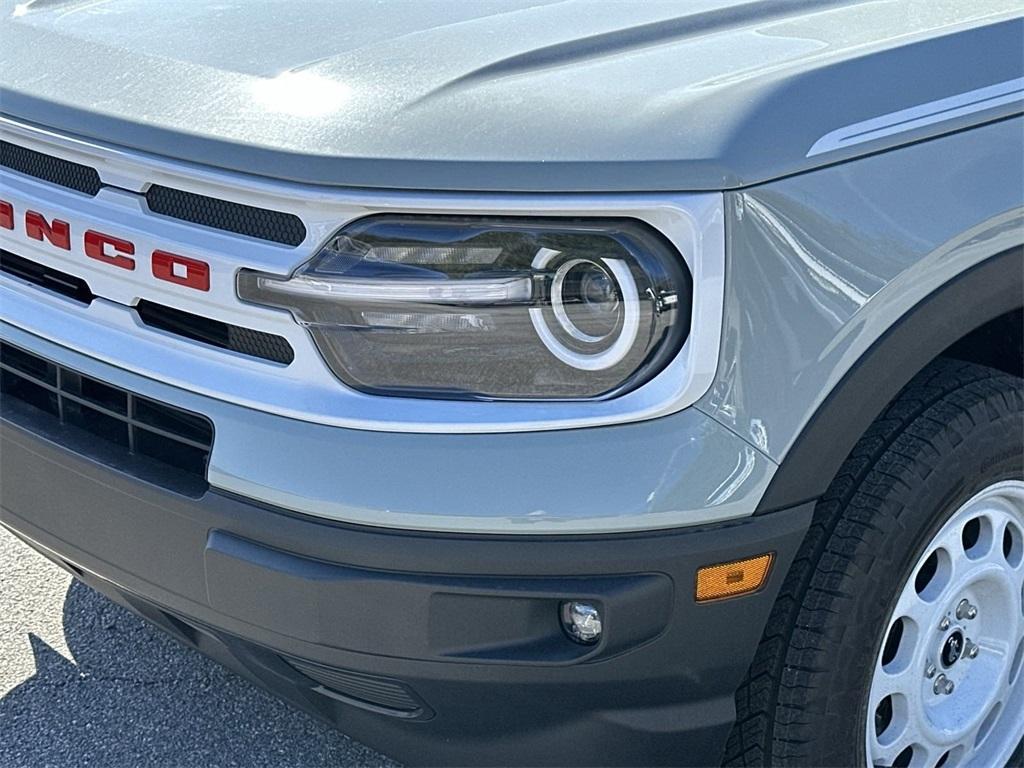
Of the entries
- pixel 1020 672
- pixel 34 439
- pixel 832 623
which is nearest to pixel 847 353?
pixel 832 623

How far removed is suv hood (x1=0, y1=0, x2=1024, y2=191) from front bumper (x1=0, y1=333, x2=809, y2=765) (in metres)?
0.40

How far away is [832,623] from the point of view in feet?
6.23

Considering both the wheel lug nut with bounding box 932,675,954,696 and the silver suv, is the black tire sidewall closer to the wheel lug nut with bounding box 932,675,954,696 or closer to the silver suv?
the silver suv

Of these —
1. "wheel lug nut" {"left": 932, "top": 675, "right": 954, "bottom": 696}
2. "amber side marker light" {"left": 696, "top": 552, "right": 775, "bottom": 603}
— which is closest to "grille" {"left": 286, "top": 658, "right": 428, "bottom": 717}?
"amber side marker light" {"left": 696, "top": 552, "right": 775, "bottom": 603}

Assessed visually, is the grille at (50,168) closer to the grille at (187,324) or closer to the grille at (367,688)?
the grille at (187,324)

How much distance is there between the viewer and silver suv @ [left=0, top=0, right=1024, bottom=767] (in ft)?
5.51

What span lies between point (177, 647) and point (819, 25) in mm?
1863

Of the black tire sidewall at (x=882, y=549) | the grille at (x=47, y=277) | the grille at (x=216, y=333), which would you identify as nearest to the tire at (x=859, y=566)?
the black tire sidewall at (x=882, y=549)

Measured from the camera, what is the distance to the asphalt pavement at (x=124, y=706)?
8.26 ft

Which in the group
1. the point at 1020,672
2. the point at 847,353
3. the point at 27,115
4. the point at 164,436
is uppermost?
the point at 27,115

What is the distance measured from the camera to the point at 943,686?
223cm

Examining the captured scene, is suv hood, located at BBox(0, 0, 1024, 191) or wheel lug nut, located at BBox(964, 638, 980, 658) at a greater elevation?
suv hood, located at BBox(0, 0, 1024, 191)

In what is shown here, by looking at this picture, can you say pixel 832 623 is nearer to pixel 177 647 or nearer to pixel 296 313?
pixel 296 313

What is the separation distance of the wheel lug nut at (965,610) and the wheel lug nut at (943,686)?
114 millimetres
